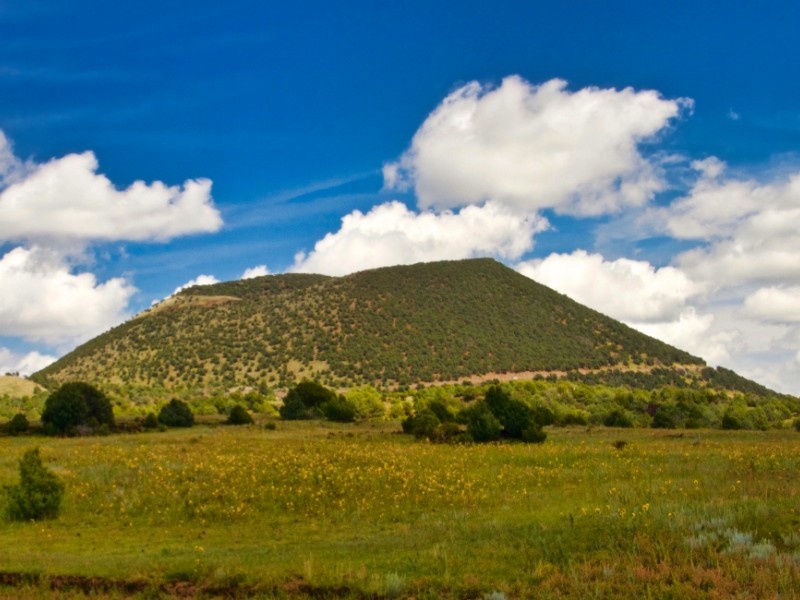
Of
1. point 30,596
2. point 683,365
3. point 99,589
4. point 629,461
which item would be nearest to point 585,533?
point 99,589

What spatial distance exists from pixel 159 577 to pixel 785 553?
11.2 meters

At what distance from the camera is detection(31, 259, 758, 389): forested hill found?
114750 millimetres

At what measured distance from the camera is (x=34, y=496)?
64.4ft

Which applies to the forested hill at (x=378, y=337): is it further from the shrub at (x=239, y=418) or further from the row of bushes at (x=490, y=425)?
the row of bushes at (x=490, y=425)

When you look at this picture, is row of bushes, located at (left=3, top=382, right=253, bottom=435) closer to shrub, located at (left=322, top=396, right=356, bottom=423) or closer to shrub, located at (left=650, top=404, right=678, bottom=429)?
shrub, located at (left=322, top=396, right=356, bottom=423)

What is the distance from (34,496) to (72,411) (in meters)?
27.3

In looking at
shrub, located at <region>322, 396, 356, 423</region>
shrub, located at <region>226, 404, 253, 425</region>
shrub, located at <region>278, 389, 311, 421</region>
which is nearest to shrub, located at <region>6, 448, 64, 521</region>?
shrub, located at <region>226, 404, 253, 425</region>

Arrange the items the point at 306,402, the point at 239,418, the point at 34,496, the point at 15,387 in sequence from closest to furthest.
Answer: the point at 34,496, the point at 239,418, the point at 306,402, the point at 15,387

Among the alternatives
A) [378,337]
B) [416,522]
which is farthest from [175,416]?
[378,337]

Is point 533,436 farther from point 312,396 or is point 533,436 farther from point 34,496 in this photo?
point 312,396

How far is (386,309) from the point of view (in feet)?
445

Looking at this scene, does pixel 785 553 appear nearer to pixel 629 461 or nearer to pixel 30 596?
pixel 30 596

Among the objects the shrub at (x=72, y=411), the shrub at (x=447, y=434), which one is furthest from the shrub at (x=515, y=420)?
the shrub at (x=72, y=411)

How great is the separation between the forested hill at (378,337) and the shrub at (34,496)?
88.4 meters
